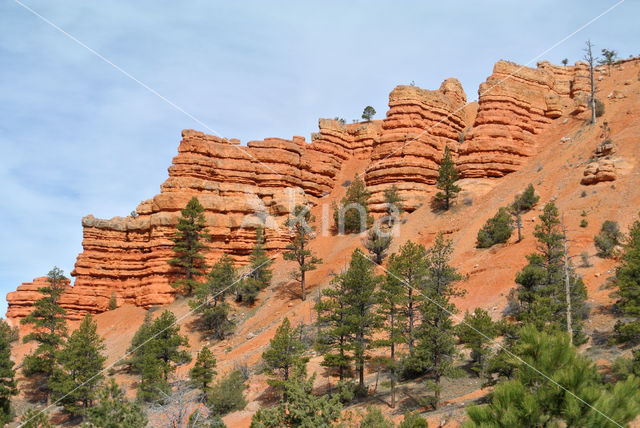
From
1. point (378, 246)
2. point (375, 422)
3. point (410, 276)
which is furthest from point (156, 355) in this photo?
point (375, 422)

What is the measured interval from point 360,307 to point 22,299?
1817 inches

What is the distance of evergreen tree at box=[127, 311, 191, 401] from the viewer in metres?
35.0

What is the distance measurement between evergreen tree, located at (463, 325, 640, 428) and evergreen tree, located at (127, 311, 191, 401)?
2508 cm

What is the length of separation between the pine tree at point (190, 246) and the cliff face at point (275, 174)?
157 cm

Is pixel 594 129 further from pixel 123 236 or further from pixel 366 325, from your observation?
pixel 123 236

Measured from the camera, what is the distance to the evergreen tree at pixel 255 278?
49.1 metres

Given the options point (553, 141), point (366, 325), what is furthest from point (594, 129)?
point (366, 325)

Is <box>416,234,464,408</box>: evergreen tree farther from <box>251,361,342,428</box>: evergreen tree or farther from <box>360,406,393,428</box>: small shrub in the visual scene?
<box>251,361,342,428</box>: evergreen tree

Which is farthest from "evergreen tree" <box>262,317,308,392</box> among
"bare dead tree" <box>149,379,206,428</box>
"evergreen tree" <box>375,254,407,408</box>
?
"evergreen tree" <box>375,254,407,408</box>

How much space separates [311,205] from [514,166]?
83.3 ft

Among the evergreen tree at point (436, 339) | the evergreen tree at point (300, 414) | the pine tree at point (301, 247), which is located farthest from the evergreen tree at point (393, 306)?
the pine tree at point (301, 247)

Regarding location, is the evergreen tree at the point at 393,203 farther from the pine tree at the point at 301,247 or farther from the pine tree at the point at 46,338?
the pine tree at the point at 46,338

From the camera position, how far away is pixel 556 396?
11.5m

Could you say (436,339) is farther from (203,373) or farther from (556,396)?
(203,373)
